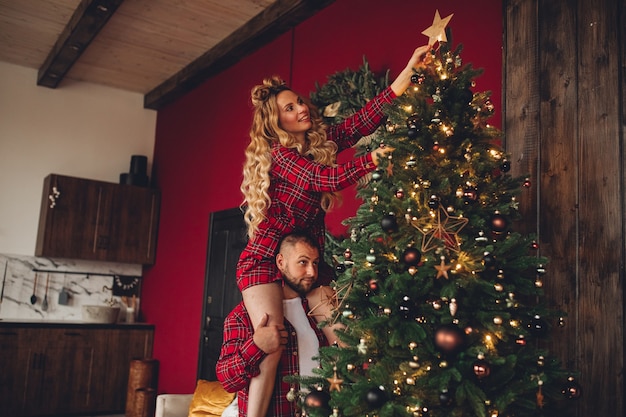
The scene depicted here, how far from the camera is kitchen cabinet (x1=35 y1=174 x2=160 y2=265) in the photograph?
5934 mm

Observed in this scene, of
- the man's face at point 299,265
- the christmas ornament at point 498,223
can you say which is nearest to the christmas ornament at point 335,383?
the man's face at point 299,265

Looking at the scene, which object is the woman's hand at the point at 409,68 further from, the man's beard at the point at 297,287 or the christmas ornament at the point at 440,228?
the man's beard at the point at 297,287

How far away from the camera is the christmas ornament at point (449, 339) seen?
60.4 inches

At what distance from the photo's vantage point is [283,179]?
2.29 meters

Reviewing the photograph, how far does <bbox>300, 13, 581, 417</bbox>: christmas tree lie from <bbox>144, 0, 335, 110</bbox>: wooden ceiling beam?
249 centimetres

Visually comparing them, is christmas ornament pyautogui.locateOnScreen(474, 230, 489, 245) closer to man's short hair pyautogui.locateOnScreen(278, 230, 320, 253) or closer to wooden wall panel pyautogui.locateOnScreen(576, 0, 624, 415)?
man's short hair pyautogui.locateOnScreen(278, 230, 320, 253)

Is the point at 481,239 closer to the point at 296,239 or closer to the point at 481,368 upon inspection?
the point at 481,368

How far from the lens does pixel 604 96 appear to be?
238 cm

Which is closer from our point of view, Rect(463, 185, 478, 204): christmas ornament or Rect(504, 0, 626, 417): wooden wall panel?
Rect(463, 185, 478, 204): christmas ornament

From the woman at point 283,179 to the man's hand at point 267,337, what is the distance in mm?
26

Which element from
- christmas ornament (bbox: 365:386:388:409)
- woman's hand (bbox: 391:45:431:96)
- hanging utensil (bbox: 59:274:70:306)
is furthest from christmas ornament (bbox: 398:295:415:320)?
hanging utensil (bbox: 59:274:70:306)

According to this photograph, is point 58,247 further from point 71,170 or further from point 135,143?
point 135,143

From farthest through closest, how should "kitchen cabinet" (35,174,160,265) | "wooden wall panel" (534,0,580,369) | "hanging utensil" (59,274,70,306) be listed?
"hanging utensil" (59,274,70,306) → "kitchen cabinet" (35,174,160,265) → "wooden wall panel" (534,0,580,369)

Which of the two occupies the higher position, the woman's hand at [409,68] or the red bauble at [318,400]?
the woman's hand at [409,68]
